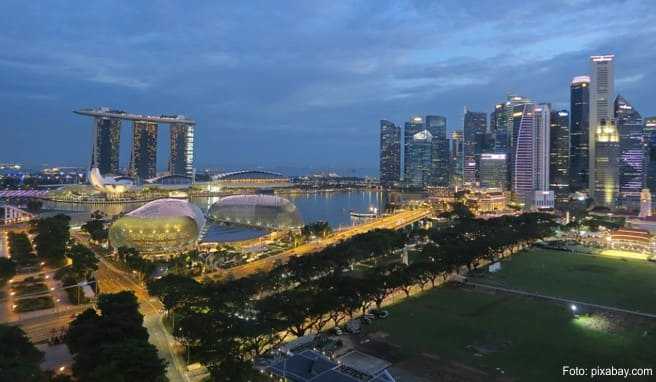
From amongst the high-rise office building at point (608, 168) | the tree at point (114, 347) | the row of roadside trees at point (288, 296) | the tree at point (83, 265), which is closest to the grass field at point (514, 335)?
the row of roadside trees at point (288, 296)

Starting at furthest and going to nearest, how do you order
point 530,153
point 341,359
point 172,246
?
1. point 530,153
2. point 172,246
3. point 341,359

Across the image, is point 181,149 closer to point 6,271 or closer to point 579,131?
point 579,131

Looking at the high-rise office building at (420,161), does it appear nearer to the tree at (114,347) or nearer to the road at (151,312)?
the road at (151,312)

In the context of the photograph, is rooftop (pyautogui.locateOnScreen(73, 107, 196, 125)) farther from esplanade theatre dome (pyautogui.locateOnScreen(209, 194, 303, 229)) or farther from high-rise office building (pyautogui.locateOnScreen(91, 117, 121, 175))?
esplanade theatre dome (pyautogui.locateOnScreen(209, 194, 303, 229))

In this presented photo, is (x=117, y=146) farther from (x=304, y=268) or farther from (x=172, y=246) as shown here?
(x=304, y=268)

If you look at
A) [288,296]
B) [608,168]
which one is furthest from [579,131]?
[288,296]

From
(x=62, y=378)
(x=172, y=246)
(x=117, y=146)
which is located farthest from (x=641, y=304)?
(x=117, y=146)
